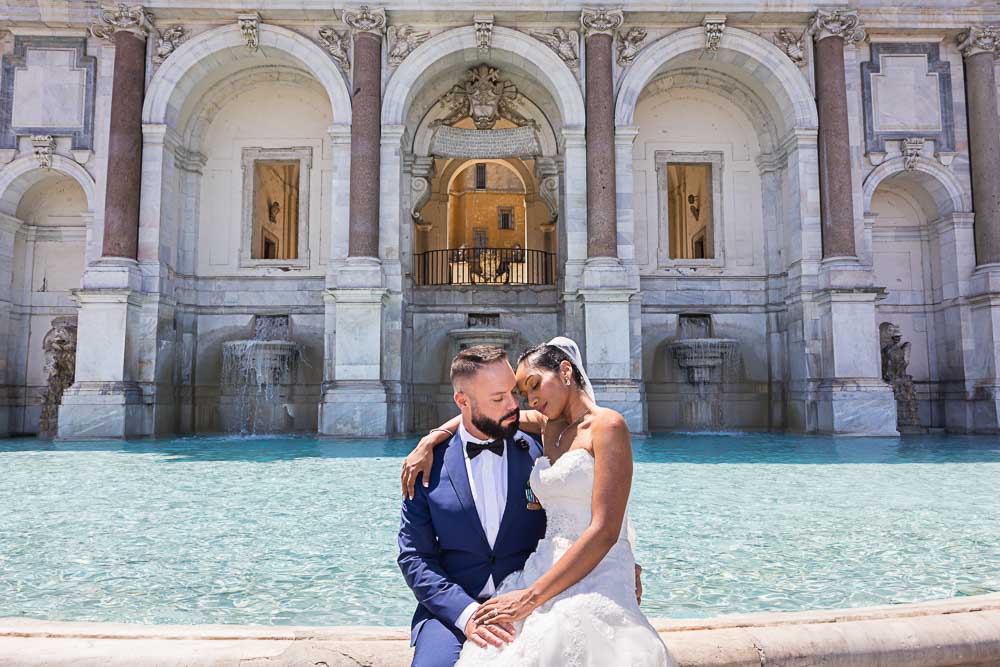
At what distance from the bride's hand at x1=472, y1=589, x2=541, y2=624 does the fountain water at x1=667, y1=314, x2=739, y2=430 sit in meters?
13.7

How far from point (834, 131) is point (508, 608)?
15.5 metres

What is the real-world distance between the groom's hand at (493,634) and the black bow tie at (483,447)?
22.1 inches

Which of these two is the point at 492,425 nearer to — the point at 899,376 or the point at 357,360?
the point at 357,360

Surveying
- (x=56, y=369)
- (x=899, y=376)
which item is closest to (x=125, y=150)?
(x=56, y=369)

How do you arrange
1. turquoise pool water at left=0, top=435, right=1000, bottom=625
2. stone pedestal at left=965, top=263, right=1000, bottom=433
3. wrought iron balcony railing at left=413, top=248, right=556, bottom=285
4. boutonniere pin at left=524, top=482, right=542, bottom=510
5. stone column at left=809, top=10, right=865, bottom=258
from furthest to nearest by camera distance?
wrought iron balcony railing at left=413, top=248, right=556, bottom=285 → stone pedestal at left=965, top=263, right=1000, bottom=433 → stone column at left=809, top=10, right=865, bottom=258 → turquoise pool water at left=0, top=435, right=1000, bottom=625 → boutonniere pin at left=524, top=482, right=542, bottom=510

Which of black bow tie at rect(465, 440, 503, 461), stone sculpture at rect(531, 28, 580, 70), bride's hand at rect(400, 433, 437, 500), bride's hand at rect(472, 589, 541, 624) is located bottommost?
bride's hand at rect(472, 589, 541, 624)

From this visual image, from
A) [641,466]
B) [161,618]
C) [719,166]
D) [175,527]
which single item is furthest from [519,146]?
[161,618]

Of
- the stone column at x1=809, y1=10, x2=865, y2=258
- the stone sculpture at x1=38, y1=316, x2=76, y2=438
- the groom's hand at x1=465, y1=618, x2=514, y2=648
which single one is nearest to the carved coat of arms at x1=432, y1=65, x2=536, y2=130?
the stone column at x1=809, y1=10, x2=865, y2=258

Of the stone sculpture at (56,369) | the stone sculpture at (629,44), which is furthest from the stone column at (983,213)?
the stone sculpture at (56,369)

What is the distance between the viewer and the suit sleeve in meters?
2.30

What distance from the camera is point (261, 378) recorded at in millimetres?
15039

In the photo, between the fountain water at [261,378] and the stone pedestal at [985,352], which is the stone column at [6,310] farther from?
the stone pedestal at [985,352]

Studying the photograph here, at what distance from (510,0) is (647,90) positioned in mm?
4036

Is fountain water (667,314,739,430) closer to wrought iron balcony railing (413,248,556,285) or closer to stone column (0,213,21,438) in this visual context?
wrought iron balcony railing (413,248,556,285)
